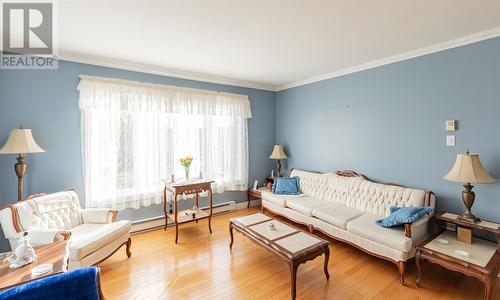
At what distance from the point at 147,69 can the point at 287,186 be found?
10.0 feet

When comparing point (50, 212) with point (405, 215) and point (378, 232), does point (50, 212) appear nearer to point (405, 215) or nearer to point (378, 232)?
point (378, 232)

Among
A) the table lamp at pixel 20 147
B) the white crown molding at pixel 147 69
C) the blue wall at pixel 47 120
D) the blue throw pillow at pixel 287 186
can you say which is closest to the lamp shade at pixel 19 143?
the table lamp at pixel 20 147

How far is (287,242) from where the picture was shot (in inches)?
89.4

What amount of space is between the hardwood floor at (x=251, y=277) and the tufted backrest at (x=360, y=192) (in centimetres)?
66

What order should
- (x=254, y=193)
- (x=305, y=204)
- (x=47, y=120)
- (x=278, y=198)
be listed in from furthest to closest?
(x=254, y=193) < (x=278, y=198) < (x=305, y=204) < (x=47, y=120)

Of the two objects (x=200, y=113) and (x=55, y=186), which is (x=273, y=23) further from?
(x=55, y=186)

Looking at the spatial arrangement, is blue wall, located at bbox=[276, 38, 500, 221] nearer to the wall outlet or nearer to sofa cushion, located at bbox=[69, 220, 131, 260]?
the wall outlet

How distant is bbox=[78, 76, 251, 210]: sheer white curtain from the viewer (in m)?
3.15

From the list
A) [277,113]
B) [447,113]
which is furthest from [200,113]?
[447,113]

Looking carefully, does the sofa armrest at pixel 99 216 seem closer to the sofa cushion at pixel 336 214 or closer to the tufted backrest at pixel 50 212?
the tufted backrest at pixel 50 212

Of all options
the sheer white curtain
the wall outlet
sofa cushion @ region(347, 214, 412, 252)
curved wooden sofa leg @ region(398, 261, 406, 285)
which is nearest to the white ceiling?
the sheer white curtain

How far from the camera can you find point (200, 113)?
4008 mm

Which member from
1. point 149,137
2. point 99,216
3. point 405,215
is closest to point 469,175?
point 405,215

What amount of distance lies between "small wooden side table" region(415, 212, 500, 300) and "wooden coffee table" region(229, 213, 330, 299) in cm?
96
